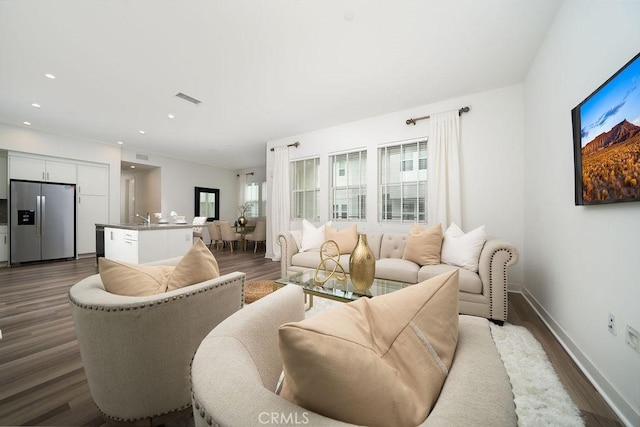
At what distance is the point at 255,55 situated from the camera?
2.57 metres

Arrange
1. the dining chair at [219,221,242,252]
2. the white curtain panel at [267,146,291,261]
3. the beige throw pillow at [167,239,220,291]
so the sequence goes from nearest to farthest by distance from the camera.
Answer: the beige throw pillow at [167,239,220,291], the white curtain panel at [267,146,291,261], the dining chair at [219,221,242,252]

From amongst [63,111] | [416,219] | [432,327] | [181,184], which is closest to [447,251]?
[416,219]

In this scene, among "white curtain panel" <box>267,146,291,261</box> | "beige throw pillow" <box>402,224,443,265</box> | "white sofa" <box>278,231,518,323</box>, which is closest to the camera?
"white sofa" <box>278,231,518,323</box>

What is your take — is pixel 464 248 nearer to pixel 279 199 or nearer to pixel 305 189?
pixel 305 189

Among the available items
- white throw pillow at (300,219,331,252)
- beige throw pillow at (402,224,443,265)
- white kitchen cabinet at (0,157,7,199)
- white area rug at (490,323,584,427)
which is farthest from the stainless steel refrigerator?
white area rug at (490,323,584,427)

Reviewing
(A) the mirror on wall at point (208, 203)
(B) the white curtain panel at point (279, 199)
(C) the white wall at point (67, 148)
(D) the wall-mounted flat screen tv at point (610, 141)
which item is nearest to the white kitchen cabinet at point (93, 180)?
(C) the white wall at point (67, 148)

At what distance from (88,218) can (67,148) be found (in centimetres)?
154

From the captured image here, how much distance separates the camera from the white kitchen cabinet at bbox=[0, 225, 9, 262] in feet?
14.9

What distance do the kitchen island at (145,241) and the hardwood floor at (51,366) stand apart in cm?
86

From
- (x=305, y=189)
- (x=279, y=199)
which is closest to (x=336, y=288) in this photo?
(x=305, y=189)

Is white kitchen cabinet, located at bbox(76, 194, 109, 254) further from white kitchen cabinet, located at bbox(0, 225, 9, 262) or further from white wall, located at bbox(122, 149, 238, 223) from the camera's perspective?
white wall, located at bbox(122, 149, 238, 223)

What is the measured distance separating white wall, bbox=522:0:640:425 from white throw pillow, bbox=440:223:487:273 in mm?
555

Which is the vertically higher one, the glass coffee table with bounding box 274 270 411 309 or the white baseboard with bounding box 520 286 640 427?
the glass coffee table with bounding box 274 270 411 309

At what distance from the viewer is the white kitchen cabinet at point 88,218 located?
17.6 feet
